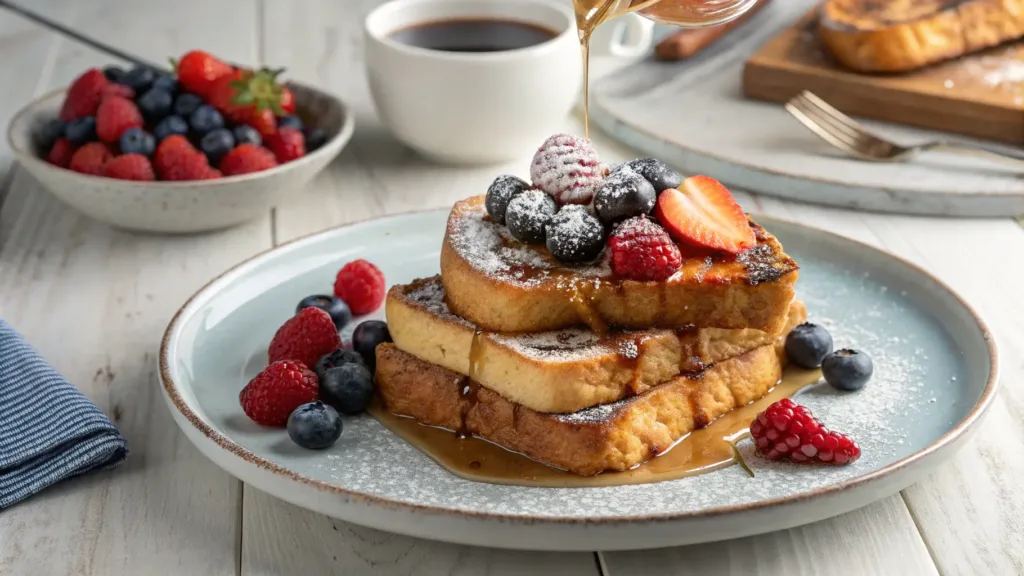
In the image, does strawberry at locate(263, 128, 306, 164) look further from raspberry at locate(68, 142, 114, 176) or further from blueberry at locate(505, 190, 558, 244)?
blueberry at locate(505, 190, 558, 244)

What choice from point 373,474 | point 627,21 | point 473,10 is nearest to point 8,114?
point 473,10

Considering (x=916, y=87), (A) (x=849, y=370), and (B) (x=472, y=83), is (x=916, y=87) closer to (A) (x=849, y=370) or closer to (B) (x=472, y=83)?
(B) (x=472, y=83)

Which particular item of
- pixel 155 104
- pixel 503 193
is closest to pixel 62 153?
pixel 155 104

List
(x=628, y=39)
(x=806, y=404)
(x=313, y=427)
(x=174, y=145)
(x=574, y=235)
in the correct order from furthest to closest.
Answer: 1. (x=628, y=39)
2. (x=174, y=145)
3. (x=806, y=404)
4. (x=574, y=235)
5. (x=313, y=427)

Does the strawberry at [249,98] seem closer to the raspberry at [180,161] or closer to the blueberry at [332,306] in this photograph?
the raspberry at [180,161]

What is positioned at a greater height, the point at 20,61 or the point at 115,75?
the point at 115,75

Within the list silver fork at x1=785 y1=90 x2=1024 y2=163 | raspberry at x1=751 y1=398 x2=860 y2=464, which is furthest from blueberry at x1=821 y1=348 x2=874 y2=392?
silver fork at x1=785 y1=90 x2=1024 y2=163

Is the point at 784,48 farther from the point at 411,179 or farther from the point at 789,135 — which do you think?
the point at 411,179
